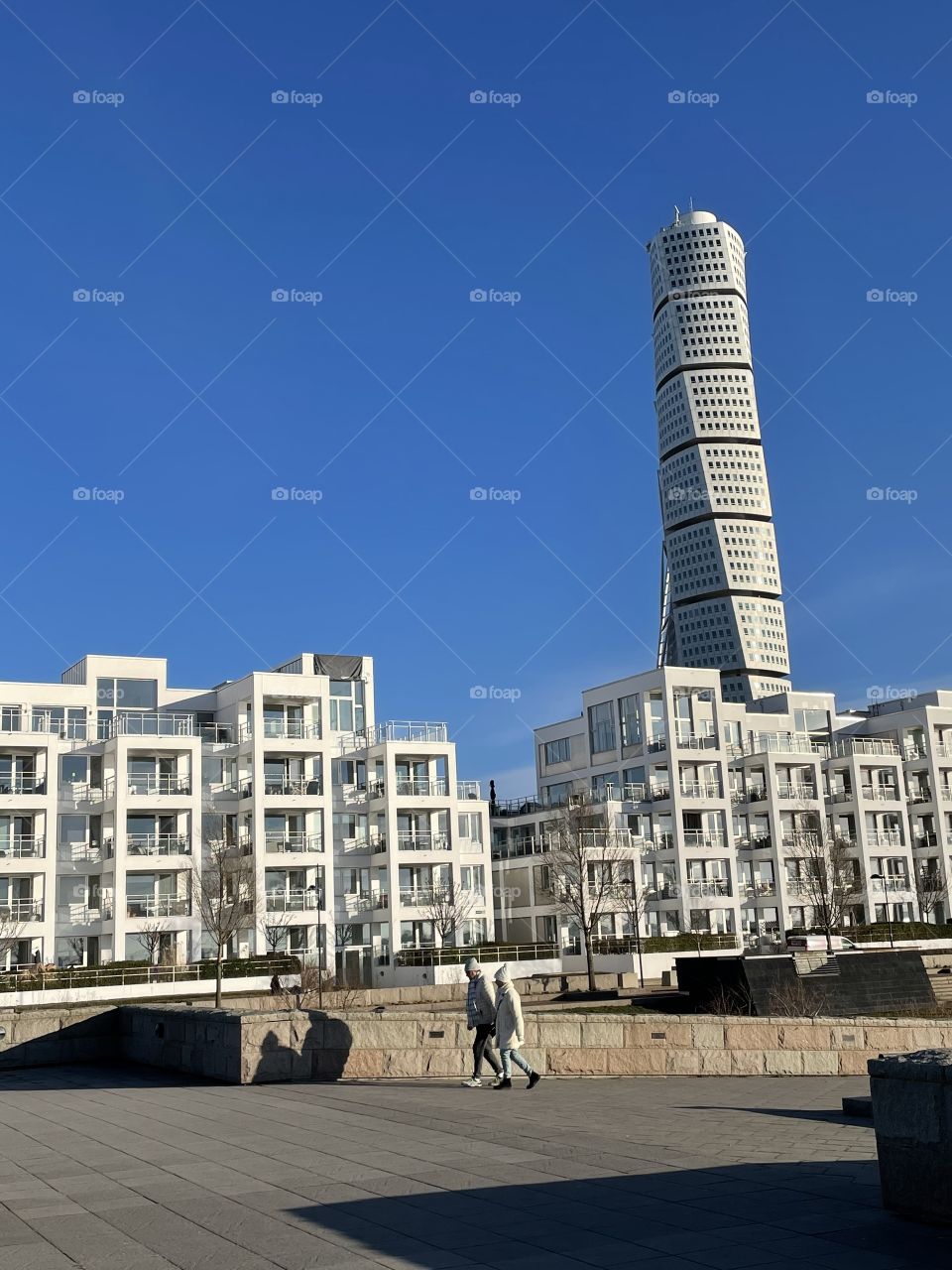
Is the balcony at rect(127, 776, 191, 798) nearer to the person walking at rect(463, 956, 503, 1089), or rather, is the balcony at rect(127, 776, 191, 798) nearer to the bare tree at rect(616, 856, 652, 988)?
the bare tree at rect(616, 856, 652, 988)

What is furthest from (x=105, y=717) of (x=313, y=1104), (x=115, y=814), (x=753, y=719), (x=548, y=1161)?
(x=548, y=1161)

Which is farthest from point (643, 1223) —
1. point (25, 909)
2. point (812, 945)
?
point (25, 909)

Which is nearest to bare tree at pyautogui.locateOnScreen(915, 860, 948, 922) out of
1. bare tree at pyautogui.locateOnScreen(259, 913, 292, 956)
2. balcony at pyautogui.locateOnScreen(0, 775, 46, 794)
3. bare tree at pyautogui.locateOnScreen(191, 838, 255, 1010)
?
bare tree at pyautogui.locateOnScreen(259, 913, 292, 956)

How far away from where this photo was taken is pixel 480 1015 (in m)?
15.2

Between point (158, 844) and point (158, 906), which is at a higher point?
point (158, 844)

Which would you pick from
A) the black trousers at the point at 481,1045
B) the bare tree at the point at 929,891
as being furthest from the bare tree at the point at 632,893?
the black trousers at the point at 481,1045

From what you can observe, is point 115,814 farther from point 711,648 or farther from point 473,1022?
point 711,648

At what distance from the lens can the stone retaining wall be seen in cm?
1617

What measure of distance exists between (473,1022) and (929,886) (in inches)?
2825

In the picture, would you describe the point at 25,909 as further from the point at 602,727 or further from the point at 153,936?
the point at 602,727

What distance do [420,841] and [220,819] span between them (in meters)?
10.0

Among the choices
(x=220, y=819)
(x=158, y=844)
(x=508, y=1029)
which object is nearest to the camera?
(x=508, y=1029)

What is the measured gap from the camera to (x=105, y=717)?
65125mm

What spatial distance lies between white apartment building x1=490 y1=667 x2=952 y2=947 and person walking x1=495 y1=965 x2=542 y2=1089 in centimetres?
4921
